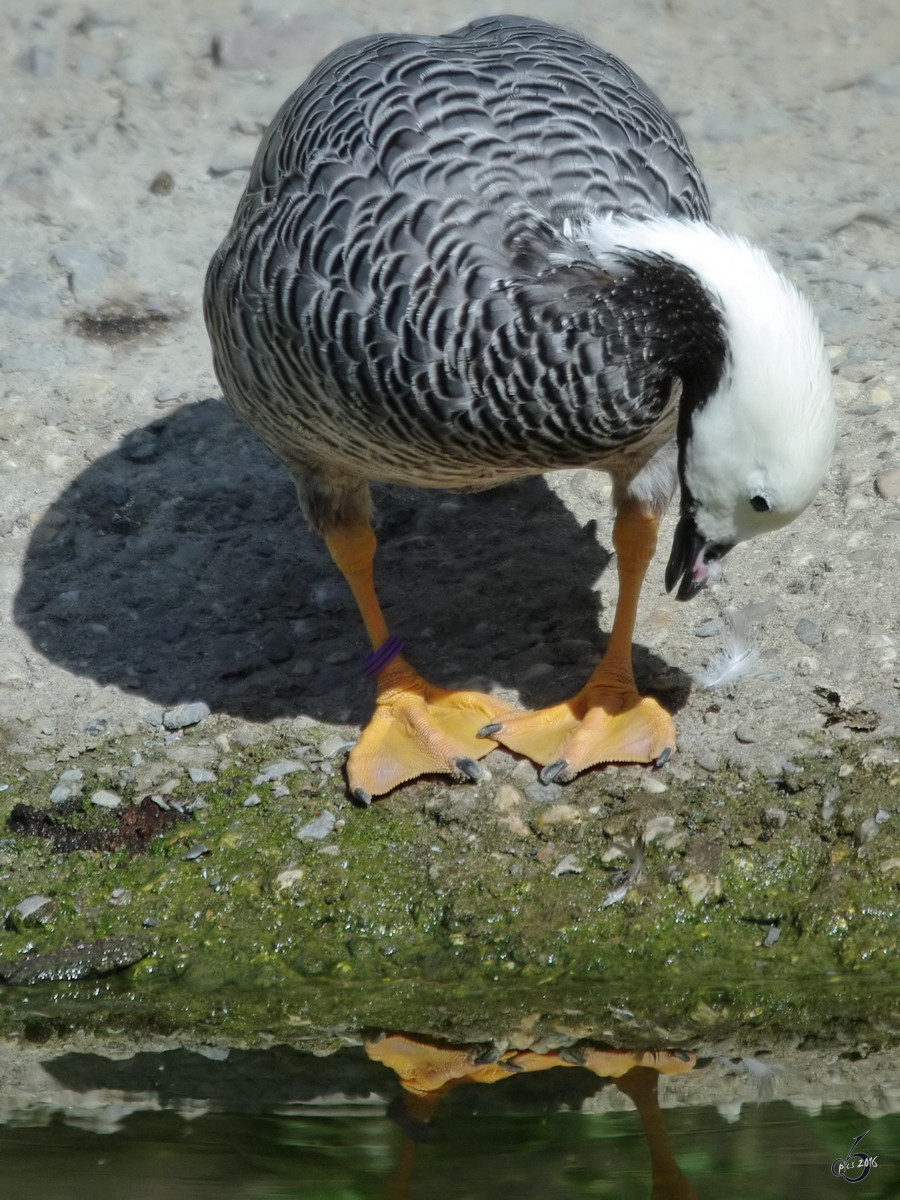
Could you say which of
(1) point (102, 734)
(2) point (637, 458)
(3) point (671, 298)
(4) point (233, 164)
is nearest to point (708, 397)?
(3) point (671, 298)

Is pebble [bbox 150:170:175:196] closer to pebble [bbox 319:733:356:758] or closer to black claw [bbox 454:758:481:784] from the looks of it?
pebble [bbox 319:733:356:758]

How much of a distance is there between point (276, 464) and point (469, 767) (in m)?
2.18

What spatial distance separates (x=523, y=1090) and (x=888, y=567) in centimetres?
253

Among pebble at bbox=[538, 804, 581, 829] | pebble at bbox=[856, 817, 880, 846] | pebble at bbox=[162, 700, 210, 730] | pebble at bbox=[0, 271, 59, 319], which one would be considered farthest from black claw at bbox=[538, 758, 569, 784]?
pebble at bbox=[0, 271, 59, 319]

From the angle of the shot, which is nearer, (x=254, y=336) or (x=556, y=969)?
(x=556, y=969)

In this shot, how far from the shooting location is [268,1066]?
405 centimetres

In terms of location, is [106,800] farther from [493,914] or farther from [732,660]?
[732,660]

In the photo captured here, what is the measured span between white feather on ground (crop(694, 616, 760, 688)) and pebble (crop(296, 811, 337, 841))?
55.6 inches

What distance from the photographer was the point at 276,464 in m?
6.52

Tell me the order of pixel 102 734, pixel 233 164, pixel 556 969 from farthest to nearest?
pixel 233 164, pixel 102 734, pixel 556 969

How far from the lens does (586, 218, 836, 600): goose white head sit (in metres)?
3.84

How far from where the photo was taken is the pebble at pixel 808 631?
17.1ft

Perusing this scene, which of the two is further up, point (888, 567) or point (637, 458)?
point (637, 458)

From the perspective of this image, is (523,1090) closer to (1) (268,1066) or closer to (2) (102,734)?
(1) (268,1066)
